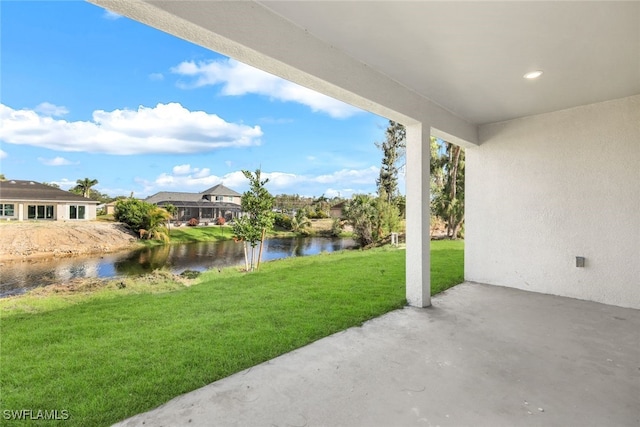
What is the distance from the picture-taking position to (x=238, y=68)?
6.16 m

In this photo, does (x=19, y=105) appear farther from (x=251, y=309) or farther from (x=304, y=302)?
(x=304, y=302)

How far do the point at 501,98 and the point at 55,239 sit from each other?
6071 mm

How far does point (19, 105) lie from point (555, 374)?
5656 mm

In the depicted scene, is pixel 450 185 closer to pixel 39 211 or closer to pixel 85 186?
pixel 85 186

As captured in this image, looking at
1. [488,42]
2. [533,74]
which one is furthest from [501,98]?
[488,42]

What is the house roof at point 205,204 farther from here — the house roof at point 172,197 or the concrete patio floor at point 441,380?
the concrete patio floor at point 441,380

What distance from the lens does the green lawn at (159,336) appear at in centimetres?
194

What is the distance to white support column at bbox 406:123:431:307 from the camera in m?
3.83

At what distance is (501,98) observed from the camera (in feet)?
12.6

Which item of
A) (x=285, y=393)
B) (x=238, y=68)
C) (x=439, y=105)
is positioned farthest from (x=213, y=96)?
(x=285, y=393)

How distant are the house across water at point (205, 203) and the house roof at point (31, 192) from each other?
1.47 m

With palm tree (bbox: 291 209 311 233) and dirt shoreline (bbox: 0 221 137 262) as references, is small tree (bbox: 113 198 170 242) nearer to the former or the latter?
dirt shoreline (bbox: 0 221 137 262)

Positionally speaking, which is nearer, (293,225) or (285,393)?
(285,393)

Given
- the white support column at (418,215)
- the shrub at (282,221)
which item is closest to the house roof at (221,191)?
the shrub at (282,221)
